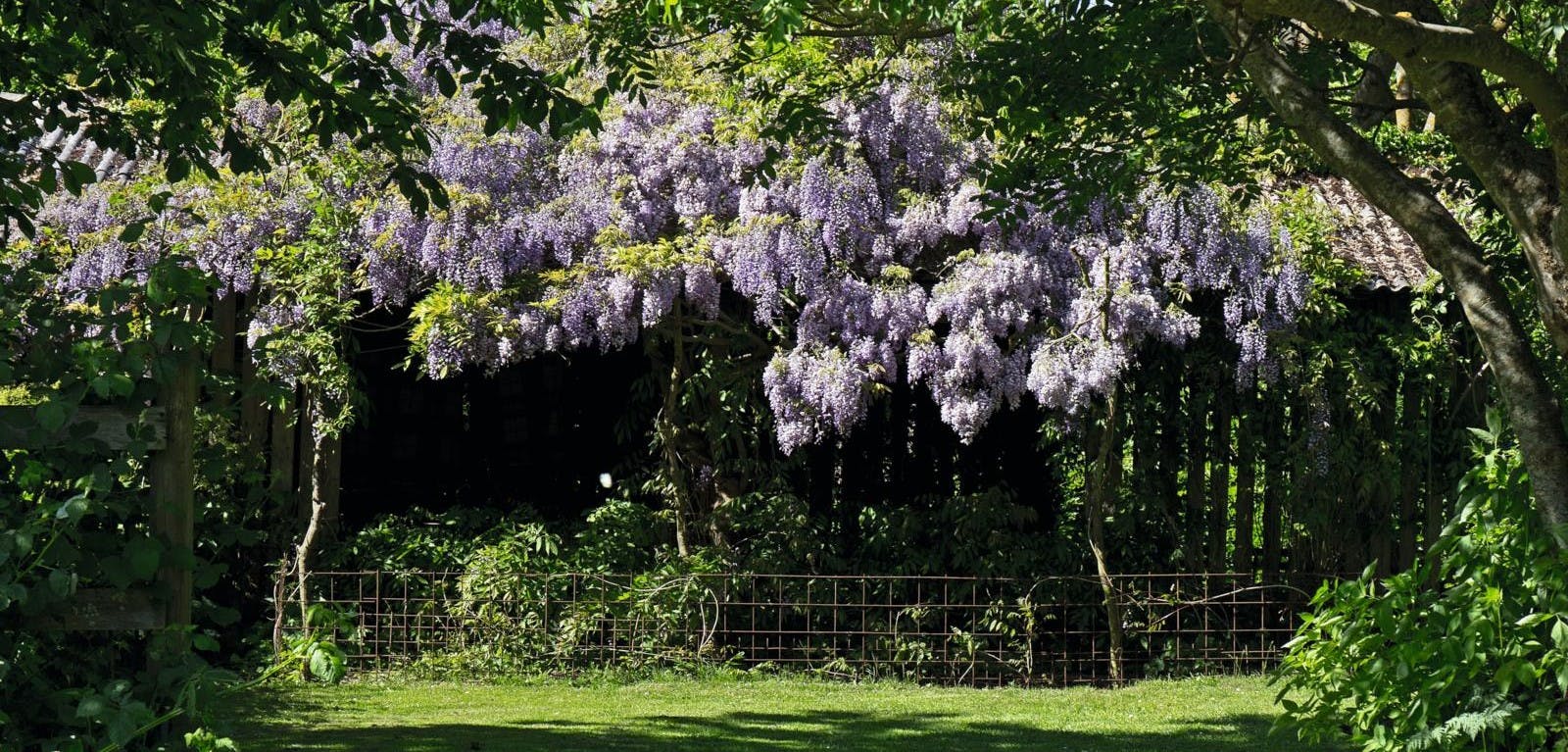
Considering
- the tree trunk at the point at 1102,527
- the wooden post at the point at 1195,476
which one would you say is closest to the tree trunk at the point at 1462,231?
the tree trunk at the point at 1102,527

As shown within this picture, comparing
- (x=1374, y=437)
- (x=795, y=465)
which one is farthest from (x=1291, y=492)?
(x=795, y=465)

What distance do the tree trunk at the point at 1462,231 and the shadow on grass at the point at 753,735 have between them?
275cm

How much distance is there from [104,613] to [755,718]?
14.8ft

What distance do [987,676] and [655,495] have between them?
247 cm

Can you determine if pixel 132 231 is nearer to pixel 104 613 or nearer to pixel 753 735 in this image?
pixel 104 613

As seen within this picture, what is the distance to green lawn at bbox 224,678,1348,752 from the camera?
22.8 feet

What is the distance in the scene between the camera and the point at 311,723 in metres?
7.51

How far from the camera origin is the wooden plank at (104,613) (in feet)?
11.6

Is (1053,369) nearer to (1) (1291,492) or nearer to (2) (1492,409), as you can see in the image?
(1) (1291,492)

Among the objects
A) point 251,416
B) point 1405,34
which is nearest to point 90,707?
point 1405,34

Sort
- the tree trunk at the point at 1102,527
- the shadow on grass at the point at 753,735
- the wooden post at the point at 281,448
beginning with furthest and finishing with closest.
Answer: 1. the wooden post at the point at 281,448
2. the tree trunk at the point at 1102,527
3. the shadow on grass at the point at 753,735

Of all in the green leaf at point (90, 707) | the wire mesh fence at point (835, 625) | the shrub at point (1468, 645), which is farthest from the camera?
the wire mesh fence at point (835, 625)

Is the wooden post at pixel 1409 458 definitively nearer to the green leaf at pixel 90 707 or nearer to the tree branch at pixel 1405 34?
the tree branch at pixel 1405 34

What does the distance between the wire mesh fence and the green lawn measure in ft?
1.09
